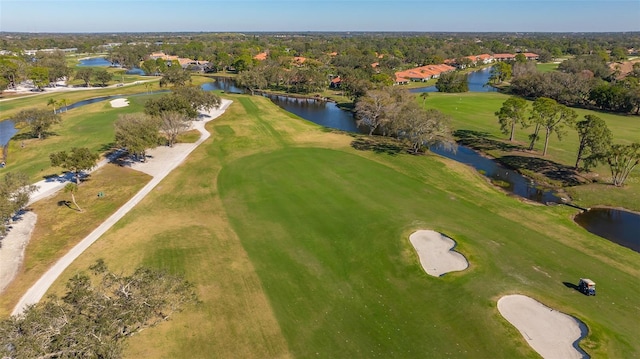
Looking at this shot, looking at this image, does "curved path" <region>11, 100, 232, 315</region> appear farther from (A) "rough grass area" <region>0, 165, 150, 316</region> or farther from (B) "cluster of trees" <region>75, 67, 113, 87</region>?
(B) "cluster of trees" <region>75, 67, 113, 87</region>

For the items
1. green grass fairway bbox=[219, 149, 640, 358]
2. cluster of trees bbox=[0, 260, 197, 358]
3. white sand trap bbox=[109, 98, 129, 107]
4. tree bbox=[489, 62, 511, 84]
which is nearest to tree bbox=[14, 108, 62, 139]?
white sand trap bbox=[109, 98, 129, 107]

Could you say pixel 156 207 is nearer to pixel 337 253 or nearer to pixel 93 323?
pixel 337 253

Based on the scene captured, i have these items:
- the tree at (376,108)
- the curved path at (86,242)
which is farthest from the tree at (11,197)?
the tree at (376,108)

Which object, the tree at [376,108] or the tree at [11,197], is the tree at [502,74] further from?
the tree at [11,197]

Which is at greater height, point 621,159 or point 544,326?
point 621,159

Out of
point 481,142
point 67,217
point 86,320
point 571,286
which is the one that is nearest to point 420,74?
point 481,142

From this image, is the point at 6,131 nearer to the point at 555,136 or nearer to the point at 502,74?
the point at 555,136

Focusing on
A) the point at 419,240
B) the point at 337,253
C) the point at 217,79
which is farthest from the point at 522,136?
the point at 217,79
